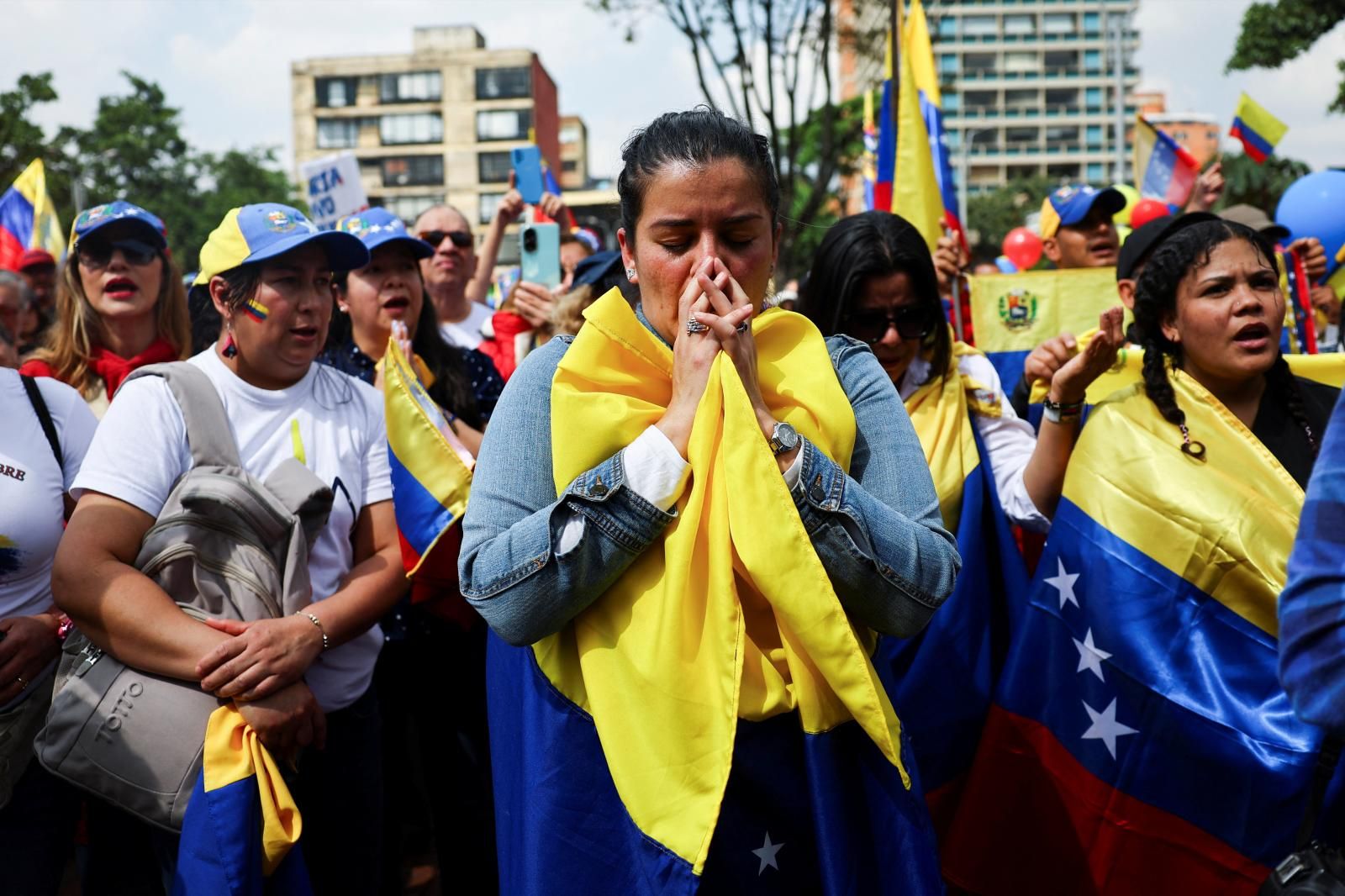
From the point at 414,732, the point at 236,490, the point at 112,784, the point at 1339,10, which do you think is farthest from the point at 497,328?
the point at 1339,10

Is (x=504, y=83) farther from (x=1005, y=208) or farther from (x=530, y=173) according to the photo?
(x=530, y=173)

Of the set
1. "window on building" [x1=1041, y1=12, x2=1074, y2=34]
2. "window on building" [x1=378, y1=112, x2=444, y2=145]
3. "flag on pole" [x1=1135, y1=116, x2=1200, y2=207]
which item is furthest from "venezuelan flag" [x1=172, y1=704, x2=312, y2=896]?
"window on building" [x1=1041, y1=12, x2=1074, y2=34]

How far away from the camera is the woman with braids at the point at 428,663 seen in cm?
376

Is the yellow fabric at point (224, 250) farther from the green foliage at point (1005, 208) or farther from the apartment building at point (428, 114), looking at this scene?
the apartment building at point (428, 114)

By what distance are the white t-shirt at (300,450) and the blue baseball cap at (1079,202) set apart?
3.91 m

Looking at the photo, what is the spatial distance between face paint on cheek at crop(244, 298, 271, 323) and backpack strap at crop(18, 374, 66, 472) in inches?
22.5

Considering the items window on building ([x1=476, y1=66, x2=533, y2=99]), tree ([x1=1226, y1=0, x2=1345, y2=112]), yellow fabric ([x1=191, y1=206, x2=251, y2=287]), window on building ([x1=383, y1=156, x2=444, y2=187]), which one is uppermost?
window on building ([x1=476, y1=66, x2=533, y2=99])

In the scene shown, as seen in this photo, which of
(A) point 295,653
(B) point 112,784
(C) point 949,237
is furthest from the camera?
→ (C) point 949,237

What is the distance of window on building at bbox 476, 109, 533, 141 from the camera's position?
82.2 metres

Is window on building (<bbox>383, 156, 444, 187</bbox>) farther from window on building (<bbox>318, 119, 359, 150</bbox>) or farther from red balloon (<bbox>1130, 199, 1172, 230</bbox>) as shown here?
red balloon (<bbox>1130, 199, 1172, 230</bbox>)

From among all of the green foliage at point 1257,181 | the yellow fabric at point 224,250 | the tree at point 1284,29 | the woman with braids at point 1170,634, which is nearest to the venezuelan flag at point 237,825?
the yellow fabric at point 224,250

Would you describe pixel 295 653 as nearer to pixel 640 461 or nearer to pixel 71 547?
pixel 71 547

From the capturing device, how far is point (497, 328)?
518 centimetres

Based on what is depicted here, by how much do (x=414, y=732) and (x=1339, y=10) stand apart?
49.8ft
